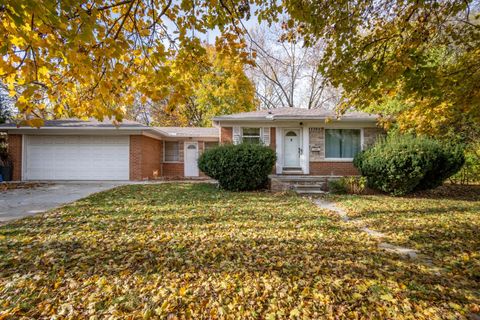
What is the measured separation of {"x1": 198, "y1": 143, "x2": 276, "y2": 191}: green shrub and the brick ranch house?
7.34ft

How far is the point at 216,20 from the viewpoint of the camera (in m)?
3.74

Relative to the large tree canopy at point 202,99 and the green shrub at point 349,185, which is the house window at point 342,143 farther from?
the large tree canopy at point 202,99

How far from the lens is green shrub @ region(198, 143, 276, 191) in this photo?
9.24 meters

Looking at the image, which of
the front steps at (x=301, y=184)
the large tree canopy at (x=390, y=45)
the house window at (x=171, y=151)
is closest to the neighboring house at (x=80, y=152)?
A: the house window at (x=171, y=151)

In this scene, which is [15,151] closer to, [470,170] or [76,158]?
[76,158]

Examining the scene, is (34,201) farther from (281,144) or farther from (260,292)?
(281,144)

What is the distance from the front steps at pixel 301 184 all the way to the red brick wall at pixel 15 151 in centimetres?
1282

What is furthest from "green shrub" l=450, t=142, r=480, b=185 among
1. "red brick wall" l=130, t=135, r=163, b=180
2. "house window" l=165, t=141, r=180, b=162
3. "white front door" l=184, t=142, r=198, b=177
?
"red brick wall" l=130, t=135, r=163, b=180

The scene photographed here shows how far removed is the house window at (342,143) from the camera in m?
12.1

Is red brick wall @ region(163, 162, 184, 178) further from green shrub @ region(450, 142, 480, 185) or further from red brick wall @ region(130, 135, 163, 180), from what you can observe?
green shrub @ region(450, 142, 480, 185)

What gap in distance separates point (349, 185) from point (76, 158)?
13150mm

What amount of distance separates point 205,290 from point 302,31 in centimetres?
482

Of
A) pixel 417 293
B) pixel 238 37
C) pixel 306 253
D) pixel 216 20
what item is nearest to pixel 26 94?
pixel 216 20

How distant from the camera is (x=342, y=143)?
1215cm
